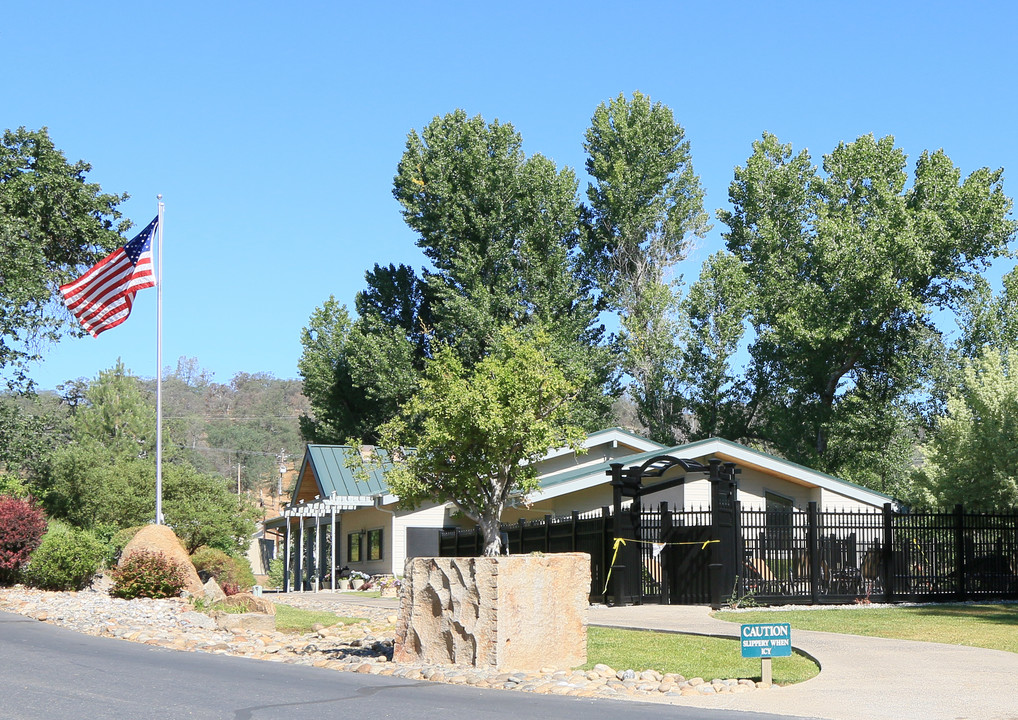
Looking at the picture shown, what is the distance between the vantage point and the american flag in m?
26.6

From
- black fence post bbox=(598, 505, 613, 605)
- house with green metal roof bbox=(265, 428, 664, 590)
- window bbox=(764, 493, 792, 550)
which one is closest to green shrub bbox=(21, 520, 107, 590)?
house with green metal roof bbox=(265, 428, 664, 590)

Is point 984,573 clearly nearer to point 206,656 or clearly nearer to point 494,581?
point 494,581

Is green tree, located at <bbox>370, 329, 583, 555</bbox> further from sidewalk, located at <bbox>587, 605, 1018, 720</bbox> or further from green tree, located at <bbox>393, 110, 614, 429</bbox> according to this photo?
green tree, located at <bbox>393, 110, 614, 429</bbox>

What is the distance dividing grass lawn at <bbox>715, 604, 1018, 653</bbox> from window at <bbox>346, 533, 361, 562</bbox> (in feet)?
66.3

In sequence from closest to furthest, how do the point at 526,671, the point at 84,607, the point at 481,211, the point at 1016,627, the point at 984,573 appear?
the point at 526,671, the point at 1016,627, the point at 84,607, the point at 984,573, the point at 481,211

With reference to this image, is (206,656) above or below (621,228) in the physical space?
below

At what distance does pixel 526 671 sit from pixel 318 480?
922 inches

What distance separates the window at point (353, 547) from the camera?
37469 millimetres

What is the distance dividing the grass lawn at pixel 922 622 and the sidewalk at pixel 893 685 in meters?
1.00

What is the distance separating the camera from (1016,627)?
16.9 meters

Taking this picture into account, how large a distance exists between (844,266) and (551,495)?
21.7m

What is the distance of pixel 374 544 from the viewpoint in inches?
1384

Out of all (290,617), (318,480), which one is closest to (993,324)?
(318,480)

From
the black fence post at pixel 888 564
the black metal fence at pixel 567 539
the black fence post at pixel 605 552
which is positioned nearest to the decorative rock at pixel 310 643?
the black metal fence at pixel 567 539
